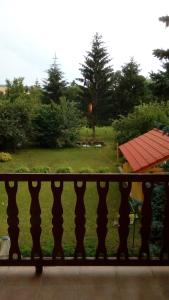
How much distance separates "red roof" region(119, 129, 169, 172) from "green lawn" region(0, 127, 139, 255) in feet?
3.55

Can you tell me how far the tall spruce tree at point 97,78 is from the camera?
900 inches

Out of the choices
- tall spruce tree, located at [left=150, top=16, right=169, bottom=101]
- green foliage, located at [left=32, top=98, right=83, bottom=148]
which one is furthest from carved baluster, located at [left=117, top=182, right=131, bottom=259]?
green foliage, located at [left=32, top=98, right=83, bottom=148]

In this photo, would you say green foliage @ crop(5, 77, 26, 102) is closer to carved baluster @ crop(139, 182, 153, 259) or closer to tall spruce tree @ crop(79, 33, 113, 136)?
tall spruce tree @ crop(79, 33, 113, 136)

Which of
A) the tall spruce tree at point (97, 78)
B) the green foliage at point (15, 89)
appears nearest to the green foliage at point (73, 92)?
the tall spruce tree at point (97, 78)

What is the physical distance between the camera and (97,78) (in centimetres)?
2291

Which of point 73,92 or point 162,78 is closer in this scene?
point 162,78

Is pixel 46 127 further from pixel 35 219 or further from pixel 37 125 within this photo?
pixel 35 219

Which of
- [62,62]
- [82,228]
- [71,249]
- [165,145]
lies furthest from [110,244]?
[62,62]

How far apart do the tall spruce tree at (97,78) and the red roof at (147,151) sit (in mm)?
14374

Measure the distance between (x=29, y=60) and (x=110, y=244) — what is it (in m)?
14.7

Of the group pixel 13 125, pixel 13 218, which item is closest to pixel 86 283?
pixel 13 218

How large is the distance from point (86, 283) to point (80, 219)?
467mm

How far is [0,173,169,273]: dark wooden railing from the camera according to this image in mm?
2475

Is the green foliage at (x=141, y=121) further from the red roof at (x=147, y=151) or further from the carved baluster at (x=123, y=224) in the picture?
the carved baluster at (x=123, y=224)
